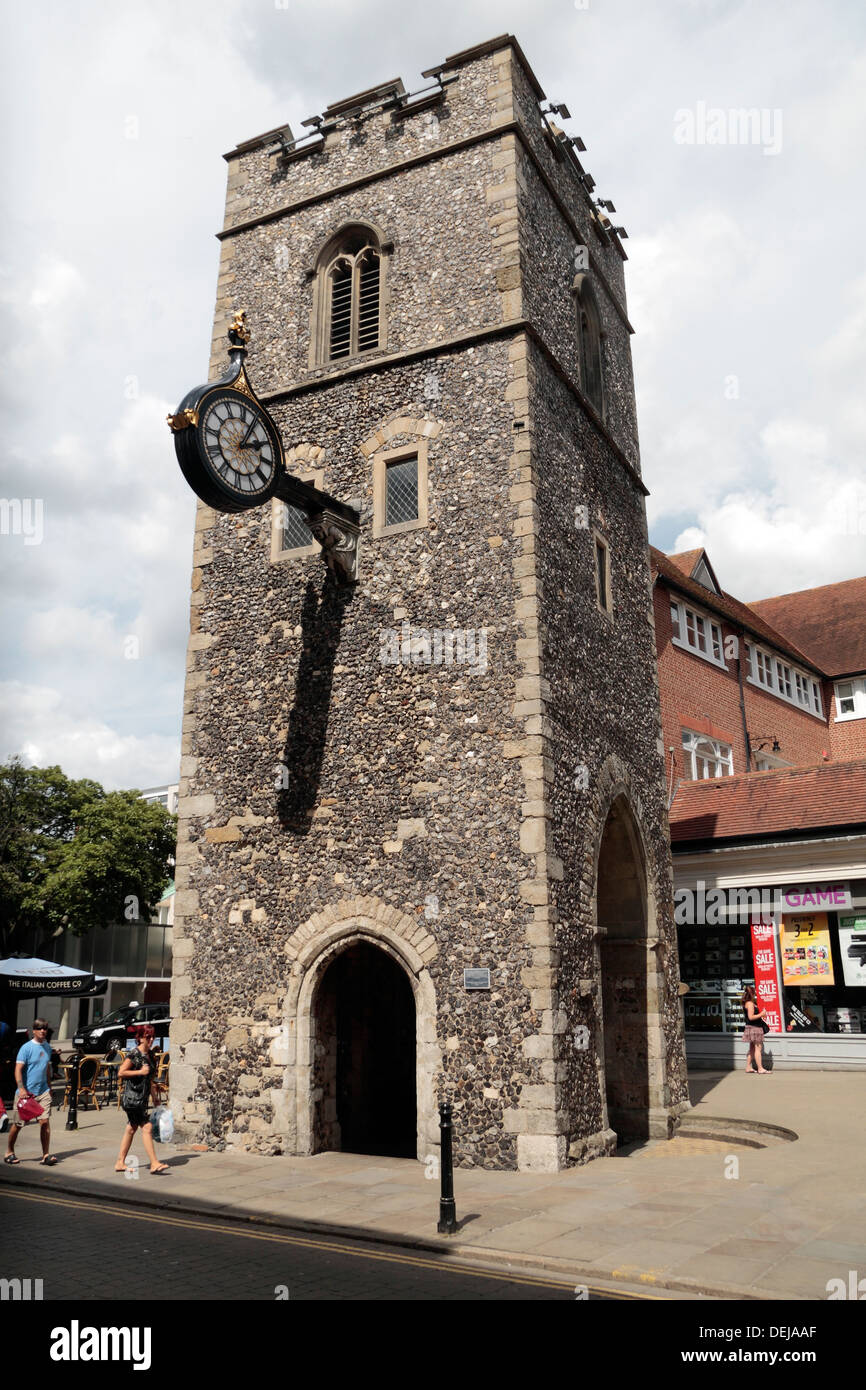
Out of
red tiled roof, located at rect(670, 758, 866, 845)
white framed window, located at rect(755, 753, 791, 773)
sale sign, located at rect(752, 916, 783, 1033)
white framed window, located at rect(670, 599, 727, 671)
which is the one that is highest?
white framed window, located at rect(670, 599, 727, 671)

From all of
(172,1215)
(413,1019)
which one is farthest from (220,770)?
(172,1215)

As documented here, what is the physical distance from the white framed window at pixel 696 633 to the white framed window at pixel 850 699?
11.2m

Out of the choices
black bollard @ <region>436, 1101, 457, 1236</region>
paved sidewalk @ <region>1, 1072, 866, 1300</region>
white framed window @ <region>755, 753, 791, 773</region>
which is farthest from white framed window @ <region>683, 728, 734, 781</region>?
black bollard @ <region>436, 1101, 457, 1236</region>

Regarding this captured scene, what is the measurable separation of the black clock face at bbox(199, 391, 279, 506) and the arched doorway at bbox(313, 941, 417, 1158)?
558cm

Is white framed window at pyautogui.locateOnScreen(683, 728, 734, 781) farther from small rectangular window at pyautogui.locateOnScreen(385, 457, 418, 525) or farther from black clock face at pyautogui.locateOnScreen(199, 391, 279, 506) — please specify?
black clock face at pyautogui.locateOnScreen(199, 391, 279, 506)

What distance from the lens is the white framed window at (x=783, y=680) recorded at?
3078 centimetres

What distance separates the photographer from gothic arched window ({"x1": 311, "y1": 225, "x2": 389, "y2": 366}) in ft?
49.0

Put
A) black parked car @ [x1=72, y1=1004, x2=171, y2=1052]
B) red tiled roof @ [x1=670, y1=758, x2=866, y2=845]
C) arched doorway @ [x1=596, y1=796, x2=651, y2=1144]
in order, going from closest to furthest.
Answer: arched doorway @ [x1=596, y1=796, x2=651, y2=1144] → red tiled roof @ [x1=670, y1=758, x2=866, y2=845] → black parked car @ [x1=72, y1=1004, x2=171, y2=1052]

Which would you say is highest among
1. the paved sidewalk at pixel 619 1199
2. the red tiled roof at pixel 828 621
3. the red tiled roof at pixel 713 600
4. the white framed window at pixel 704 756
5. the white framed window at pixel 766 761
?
the red tiled roof at pixel 828 621

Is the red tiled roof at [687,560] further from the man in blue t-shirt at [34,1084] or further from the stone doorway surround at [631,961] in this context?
the man in blue t-shirt at [34,1084]

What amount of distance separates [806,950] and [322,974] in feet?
35.2

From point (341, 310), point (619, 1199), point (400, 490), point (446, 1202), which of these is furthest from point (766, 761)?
point (446, 1202)

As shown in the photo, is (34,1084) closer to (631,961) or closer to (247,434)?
(247,434)

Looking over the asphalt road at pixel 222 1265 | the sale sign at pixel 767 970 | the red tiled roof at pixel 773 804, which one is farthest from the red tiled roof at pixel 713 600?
the asphalt road at pixel 222 1265
